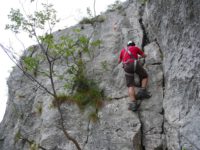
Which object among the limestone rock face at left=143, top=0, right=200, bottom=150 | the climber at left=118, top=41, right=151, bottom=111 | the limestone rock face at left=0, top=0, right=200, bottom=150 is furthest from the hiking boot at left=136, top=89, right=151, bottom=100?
the limestone rock face at left=143, top=0, right=200, bottom=150

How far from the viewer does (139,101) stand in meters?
8.60

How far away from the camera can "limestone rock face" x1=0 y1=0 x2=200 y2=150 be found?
7.11 meters

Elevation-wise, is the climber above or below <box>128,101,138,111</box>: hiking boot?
above

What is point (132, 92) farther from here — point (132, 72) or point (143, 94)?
point (132, 72)

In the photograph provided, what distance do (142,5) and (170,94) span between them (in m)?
4.89

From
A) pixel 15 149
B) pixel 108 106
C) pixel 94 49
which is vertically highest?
pixel 94 49

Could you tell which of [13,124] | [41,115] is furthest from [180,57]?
[13,124]

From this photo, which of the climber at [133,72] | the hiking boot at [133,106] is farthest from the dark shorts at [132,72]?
the hiking boot at [133,106]

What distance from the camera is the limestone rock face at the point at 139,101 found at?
7.11m

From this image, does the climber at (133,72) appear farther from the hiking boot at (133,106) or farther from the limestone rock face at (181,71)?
the limestone rock face at (181,71)

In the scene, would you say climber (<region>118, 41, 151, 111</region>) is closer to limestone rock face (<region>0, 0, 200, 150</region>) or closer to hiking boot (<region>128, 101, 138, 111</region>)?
hiking boot (<region>128, 101, 138, 111</region>)

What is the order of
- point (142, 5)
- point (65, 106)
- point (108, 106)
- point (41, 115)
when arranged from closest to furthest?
point (108, 106)
point (65, 106)
point (41, 115)
point (142, 5)

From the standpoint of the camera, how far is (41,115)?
34.8ft

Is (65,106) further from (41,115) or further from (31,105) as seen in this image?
(31,105)
